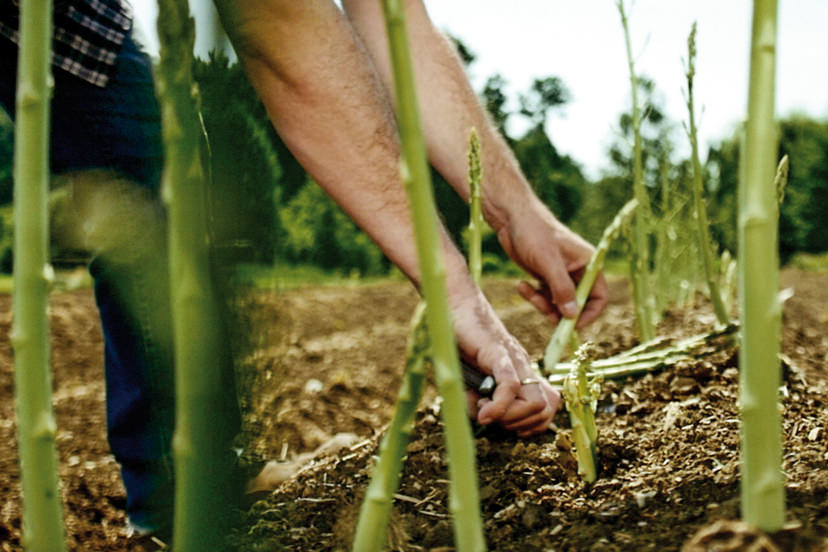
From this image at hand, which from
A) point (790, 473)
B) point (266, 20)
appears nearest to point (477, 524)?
point (790, 473)

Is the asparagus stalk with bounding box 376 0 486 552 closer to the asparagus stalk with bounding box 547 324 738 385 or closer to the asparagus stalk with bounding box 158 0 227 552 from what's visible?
the asparagus stalk with bounding box 158 0 227 552

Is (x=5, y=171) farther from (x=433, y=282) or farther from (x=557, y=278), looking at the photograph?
(x=433, y=282)

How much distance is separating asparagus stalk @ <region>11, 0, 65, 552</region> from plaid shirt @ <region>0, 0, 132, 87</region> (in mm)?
1011

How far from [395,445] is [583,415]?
70 cm

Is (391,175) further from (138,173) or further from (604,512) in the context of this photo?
(604,512)

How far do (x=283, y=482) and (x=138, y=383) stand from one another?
1.51 ft

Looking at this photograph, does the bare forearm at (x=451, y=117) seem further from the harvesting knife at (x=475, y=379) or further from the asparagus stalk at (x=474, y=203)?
the harvesting knife at (x=475, y=379)

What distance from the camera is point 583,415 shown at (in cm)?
144

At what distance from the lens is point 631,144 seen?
266 centimetres

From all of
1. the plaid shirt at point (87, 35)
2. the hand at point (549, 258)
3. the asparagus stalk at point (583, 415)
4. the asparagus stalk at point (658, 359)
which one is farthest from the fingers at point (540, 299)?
the plaid shirt at point (87, 35)

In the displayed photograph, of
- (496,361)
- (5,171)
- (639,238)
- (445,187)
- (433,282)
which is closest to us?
(433,282)

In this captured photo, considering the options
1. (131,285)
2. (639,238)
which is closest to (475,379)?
(131,285)

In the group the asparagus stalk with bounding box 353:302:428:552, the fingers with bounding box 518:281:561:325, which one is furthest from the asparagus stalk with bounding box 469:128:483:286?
the asparagus stalk with bounding box 353:302:428:552

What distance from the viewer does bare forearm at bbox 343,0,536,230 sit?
1948mm
